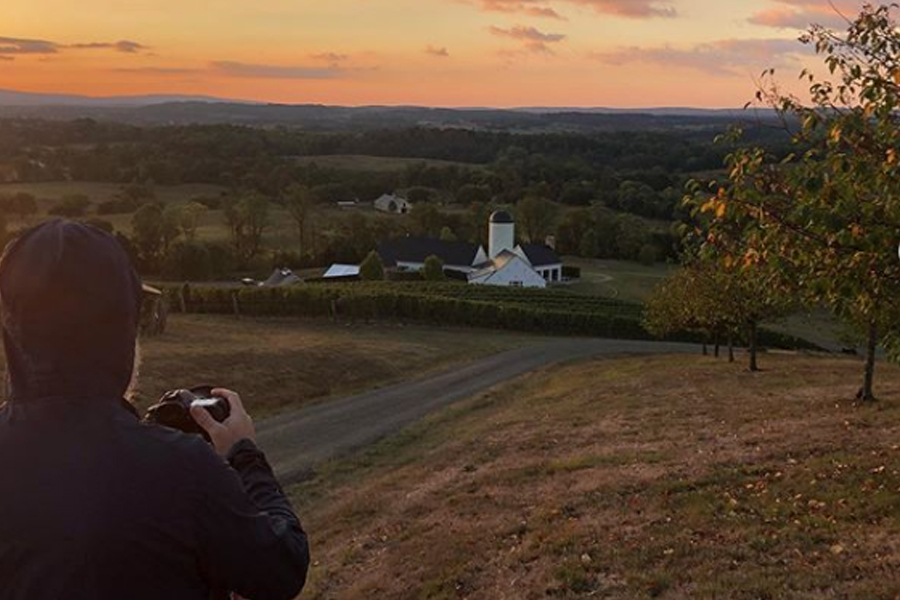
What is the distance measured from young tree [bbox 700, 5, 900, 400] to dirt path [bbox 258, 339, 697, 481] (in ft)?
41.6

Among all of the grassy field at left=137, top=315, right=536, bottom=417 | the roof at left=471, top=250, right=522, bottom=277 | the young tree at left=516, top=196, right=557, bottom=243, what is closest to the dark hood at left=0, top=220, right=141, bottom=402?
the grassy field at left=137, top=315, right=536, bottom=417

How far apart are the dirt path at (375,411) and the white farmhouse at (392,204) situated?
3032 inches

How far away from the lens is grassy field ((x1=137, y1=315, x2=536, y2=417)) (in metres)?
29.8

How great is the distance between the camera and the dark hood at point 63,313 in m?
2.38

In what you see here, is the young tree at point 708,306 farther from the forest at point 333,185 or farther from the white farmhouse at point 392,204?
the white farmhouse at point 392,204

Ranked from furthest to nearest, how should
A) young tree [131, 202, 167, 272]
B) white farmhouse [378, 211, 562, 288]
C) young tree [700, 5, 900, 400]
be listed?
white farmhouse [378, 211, 562, 288]
young tree [131, 202, 167, 272]
young tree [700, 5, 900, 400]

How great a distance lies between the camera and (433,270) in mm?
72562

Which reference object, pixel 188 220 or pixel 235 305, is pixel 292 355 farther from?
pixel 188 220

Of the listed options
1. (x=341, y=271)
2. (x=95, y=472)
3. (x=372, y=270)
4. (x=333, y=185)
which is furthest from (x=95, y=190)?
(x=95, y=472)

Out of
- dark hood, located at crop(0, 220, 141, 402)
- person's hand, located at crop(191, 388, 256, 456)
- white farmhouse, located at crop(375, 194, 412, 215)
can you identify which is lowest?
white farmhouse, located at crop(375, 194, 412, 215)

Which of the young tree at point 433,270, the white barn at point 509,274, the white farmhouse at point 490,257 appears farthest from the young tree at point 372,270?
the white barn at point 509,274

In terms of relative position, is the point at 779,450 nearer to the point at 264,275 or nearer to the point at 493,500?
the point at 493,500

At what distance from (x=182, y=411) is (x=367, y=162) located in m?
159

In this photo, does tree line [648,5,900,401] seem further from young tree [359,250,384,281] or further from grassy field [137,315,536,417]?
young tree [359,250,384,281]
